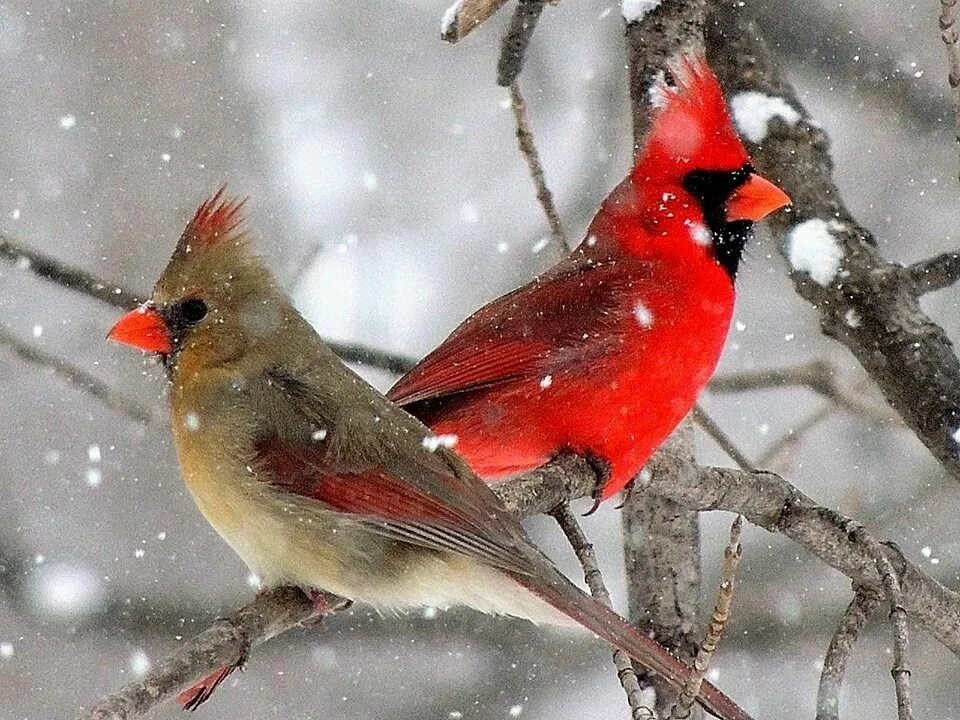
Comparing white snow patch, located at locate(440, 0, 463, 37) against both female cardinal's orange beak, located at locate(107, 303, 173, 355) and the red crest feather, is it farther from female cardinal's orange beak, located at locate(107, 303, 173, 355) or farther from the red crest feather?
female cardinal's orange beak, located at locate(107, 303, 173, 355)

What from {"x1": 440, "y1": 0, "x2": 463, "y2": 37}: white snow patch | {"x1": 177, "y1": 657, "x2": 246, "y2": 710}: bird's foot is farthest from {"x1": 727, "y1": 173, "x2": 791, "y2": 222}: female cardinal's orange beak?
{"x1": 177, "y1": 657, "x2": 246, "y2": 710}: bird's foot

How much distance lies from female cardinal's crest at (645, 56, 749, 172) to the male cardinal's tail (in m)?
1.28

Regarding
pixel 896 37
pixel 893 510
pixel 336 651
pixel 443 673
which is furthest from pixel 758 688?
pixel 896 37

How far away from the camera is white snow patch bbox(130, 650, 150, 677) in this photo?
4156 mm

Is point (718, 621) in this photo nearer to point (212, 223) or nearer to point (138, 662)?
point (212, 223)

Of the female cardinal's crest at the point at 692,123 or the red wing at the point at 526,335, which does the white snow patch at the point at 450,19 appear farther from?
the red wing at the point at 526,335

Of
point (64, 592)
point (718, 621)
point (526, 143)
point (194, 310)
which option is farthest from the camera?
point (64, 592)

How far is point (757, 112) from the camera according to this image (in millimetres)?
3242

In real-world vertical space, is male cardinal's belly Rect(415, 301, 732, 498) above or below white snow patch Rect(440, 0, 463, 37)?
below

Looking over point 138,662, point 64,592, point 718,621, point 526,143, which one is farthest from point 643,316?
point 64,592

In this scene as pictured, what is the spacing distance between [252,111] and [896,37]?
2722 mm

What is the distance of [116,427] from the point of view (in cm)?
540

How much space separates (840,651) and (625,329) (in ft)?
3.34

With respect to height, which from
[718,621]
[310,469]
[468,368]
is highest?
[468,368]
